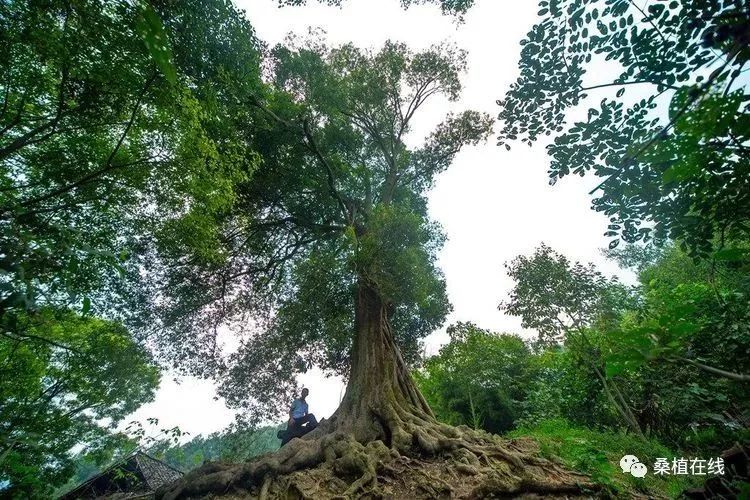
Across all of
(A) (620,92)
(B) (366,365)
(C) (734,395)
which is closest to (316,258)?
(B) (366,365)

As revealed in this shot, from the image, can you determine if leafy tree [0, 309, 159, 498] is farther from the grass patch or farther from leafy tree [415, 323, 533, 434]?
the grass patch

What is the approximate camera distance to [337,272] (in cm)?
807

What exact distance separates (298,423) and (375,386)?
2.38 m

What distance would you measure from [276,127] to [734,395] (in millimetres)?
10453

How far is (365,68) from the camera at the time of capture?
1197cm

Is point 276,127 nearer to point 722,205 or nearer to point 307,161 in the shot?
point 307,161

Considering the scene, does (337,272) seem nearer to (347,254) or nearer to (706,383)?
(347,254)

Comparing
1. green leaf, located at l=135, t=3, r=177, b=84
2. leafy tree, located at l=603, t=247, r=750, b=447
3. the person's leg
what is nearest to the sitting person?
the person's leg

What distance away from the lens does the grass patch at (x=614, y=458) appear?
4371mm

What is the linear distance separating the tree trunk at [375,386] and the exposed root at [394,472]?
1.38 ft

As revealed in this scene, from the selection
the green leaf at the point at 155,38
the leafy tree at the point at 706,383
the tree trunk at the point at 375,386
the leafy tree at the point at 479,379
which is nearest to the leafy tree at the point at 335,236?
the tree trunk at the point at 375,386

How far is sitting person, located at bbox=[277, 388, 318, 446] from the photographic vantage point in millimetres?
8008

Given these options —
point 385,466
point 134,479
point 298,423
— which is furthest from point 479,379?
point 134,479

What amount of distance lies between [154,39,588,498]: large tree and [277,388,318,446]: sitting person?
1283 mm
